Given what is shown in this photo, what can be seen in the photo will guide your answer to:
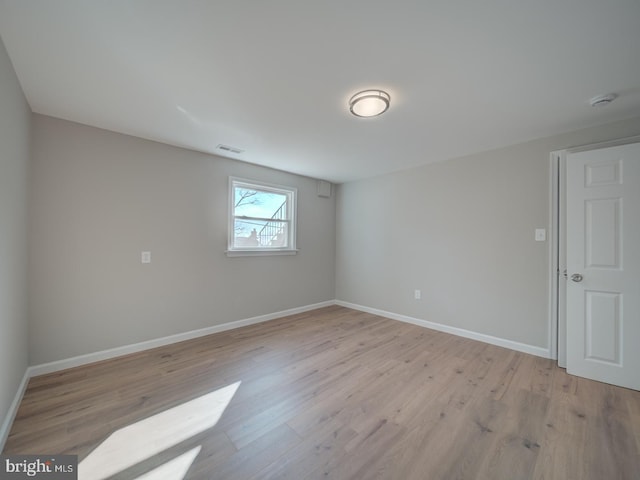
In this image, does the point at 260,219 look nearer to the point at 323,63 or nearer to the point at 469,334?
the point at 323,63

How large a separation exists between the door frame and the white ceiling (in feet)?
1.24

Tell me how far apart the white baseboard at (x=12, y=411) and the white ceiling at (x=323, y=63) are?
7.59 ft

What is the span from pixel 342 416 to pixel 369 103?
2367mm

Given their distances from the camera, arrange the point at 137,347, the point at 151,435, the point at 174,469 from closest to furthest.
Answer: the point at 174,469, the point at 151,435, the point at 137,347

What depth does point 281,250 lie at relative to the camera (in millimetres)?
4211

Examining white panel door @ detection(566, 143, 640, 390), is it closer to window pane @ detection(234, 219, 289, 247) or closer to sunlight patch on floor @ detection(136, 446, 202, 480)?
sunlight patch on floor @ detection(136, 446, 202, 480)

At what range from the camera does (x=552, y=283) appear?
277 centimetres

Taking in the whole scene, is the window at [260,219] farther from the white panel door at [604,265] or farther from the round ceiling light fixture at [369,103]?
the white panel door at [604,265]

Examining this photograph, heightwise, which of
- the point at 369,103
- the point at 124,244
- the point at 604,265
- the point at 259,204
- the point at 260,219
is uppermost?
the point at 369,103

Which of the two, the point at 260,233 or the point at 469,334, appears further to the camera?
the point at 260,233

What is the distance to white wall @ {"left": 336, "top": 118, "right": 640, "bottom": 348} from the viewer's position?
113 inches

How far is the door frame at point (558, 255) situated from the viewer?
2.69 meters

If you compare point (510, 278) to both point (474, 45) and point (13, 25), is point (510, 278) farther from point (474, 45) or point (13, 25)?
point (13, 25)

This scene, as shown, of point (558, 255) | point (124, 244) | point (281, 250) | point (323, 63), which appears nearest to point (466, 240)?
point (558, 255)
